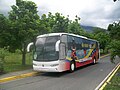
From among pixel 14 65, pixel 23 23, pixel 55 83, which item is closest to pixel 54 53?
pixel 55 83

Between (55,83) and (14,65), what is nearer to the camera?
(55,83)

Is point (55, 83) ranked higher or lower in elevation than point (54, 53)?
lower

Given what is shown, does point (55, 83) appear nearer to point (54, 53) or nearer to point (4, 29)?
point (54, 53)

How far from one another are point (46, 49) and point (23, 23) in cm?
380

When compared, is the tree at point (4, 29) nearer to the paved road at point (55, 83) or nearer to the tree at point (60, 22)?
the paved road at point (55, 83)

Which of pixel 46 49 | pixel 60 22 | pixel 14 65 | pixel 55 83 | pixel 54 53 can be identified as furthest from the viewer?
pixel 60 22

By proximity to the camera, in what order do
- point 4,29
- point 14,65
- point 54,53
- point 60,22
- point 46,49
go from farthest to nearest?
1. point 60,22
2. point 14,65
3. point 4,29
4. point 46,49
5. point 54,53

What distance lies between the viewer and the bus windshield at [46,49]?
1555cm

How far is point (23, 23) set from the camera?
1822 cm

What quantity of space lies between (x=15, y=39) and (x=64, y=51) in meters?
4.69

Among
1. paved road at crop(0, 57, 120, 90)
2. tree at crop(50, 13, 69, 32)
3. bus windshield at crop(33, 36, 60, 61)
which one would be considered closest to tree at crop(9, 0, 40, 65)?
bus windshield at crop(33, 36, 60, 61)

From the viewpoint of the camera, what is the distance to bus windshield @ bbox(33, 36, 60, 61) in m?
15.5

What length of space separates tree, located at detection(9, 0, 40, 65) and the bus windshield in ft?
7.37

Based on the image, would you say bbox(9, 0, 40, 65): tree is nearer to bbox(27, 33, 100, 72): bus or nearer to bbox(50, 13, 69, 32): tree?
bbox(27, 33, 100, 72): bus
